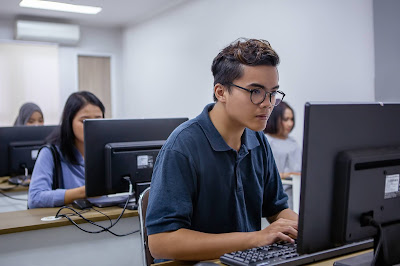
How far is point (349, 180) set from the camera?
102cm

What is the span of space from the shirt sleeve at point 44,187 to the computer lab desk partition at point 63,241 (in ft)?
0.17

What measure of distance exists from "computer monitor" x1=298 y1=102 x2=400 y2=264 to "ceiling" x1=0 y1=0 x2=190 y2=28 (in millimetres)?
5366

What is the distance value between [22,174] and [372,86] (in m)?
2.89

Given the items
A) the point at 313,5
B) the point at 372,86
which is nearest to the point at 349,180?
the point at 372,86

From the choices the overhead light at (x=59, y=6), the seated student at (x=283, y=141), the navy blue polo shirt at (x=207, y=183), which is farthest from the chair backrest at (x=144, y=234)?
the overhead light at (x=59, y=6)

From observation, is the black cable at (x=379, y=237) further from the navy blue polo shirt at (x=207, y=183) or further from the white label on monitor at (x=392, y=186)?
the navy blue polo shirt at (x=207, y=183)

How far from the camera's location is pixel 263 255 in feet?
3.96

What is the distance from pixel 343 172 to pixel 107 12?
6.23 m

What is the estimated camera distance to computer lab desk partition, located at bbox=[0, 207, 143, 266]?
199 centimetres

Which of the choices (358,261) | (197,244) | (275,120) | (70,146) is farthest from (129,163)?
(275,120)

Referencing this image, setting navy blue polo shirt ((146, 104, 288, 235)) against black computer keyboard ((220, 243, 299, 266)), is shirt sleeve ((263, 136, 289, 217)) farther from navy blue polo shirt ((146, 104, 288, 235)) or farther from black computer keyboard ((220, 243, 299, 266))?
black computer keyboard ((220, 243, 299, 266))

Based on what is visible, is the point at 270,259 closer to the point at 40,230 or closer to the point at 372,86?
the point at 40,230

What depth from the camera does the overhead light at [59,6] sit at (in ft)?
20.2

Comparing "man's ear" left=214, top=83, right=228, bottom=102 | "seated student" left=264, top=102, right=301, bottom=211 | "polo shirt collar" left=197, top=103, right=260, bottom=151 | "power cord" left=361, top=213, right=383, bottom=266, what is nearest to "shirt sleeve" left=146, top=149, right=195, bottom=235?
"polo shirt collar" left=197, top=103, right=260, bottom=151
